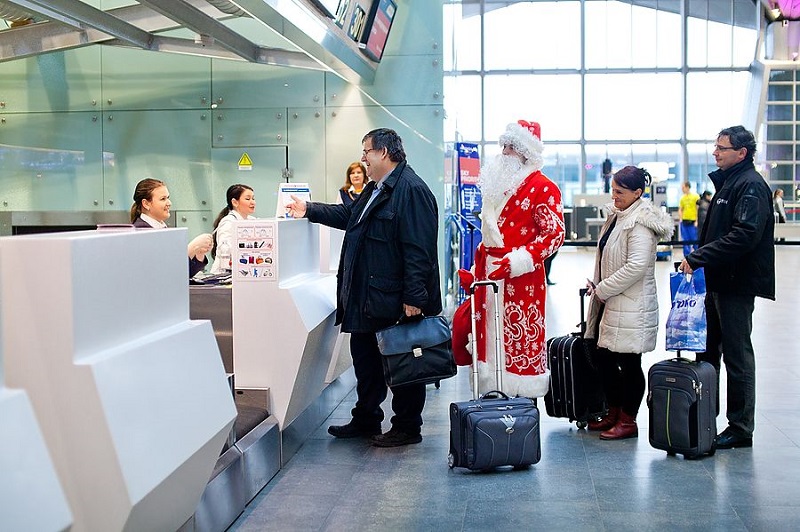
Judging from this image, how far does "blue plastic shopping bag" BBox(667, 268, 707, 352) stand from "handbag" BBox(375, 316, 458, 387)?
1.14 meters

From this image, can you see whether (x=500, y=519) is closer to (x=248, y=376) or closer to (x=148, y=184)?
(x=248, y=376)

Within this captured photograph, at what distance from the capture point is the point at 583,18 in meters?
28.1

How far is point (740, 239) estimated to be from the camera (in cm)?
490

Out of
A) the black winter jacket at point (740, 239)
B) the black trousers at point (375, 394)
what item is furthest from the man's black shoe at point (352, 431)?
the black winter jacket at point (740, 239)

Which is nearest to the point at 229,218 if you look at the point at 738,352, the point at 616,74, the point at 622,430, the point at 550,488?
the point at 622,430

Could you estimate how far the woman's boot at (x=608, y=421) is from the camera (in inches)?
218

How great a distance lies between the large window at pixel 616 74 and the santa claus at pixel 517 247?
22788mm

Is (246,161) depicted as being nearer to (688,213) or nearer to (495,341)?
(495,341)

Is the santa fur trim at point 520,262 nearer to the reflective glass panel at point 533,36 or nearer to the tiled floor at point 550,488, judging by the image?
the tiled floor at point 550,488

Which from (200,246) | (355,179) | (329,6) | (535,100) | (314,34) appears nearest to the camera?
(200,246)

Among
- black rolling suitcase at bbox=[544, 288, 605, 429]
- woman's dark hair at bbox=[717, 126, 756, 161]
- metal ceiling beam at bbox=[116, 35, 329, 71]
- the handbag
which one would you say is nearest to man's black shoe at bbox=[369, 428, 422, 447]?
the handbag

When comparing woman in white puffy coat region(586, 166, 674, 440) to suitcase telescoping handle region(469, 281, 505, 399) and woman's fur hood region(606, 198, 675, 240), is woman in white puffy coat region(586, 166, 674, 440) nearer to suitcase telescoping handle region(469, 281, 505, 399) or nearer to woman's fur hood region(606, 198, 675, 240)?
woman's fur hood region(606, 198, 675, 240)

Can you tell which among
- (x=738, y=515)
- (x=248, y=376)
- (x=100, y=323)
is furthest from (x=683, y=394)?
(x=100, y=323)

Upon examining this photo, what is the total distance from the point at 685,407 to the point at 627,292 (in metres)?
0.69
